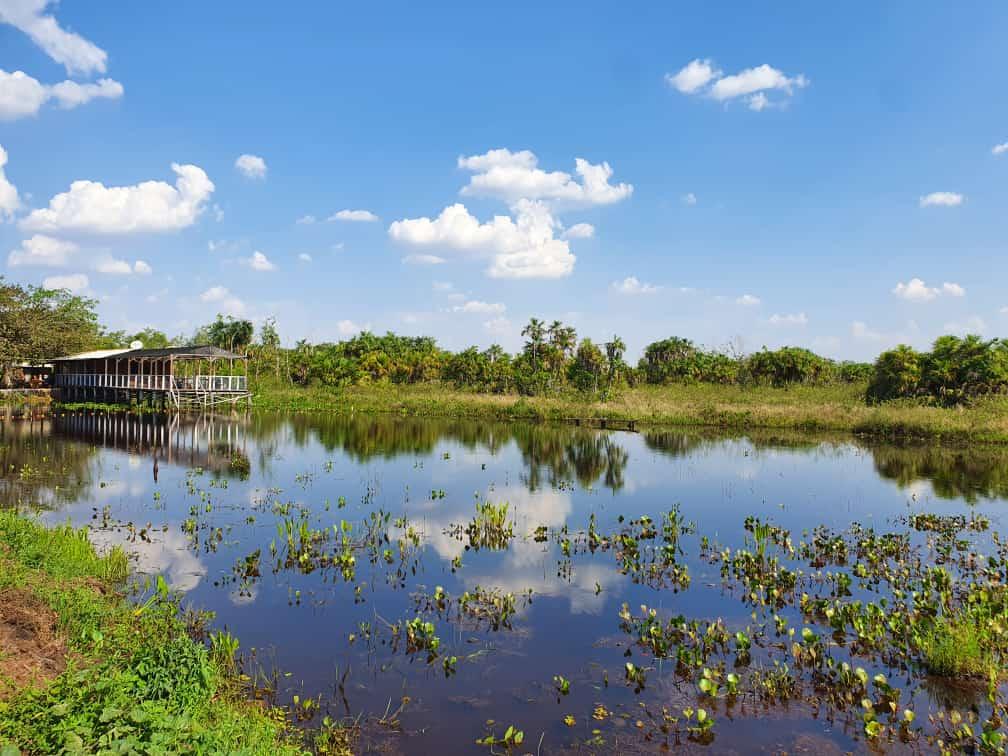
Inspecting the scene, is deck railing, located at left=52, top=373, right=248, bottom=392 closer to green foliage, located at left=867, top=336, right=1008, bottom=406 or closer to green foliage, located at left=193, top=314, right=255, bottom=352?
green foliage, located at left=193, top=314, right=255, bottom=352

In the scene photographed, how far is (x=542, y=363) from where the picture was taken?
59.0m

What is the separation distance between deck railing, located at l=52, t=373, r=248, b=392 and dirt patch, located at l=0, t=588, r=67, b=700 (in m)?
39.0

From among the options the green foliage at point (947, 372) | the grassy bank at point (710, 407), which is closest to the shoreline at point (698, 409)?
the grassy bank at point (710, 407)

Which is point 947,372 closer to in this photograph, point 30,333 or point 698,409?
point 698,409

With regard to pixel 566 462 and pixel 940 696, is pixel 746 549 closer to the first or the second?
pixel 940 696

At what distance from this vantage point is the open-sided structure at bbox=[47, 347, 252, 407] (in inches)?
1618

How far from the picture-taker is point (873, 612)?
8414 mm

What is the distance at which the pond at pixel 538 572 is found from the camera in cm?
659

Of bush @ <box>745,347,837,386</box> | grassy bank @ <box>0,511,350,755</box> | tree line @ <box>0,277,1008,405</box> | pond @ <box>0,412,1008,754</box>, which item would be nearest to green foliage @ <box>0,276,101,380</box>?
tree line @ <box>0,277,1008,405</box>

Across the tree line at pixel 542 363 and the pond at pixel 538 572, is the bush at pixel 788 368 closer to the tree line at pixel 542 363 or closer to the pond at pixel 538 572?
the tree line at pixel 542 363

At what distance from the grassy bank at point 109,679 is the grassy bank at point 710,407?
3422 cm

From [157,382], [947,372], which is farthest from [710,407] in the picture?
[157,382]

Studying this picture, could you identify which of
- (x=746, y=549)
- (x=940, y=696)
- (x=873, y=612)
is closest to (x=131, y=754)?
(x=940, y=696)

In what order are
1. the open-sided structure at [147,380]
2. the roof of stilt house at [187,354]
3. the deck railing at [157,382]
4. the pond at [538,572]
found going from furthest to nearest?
1. the deck railing at [157,382]
2. the open-sided structure at [147,380]
3. the roof of stilt house at [187,354]
4. the pond at [538,572]
